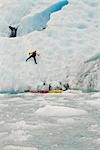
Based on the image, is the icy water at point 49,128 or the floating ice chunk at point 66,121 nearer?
the icy water at point 49,128

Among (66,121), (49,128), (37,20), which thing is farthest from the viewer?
(37,20)

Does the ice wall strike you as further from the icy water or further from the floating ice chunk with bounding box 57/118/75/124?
the floating ice chunk with bounding box 57/118/75/124

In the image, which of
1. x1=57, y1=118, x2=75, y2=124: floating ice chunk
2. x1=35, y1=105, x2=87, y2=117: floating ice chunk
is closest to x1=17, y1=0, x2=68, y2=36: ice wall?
x1=35, y1=105, x2=87, y2=117: floating ice chunk

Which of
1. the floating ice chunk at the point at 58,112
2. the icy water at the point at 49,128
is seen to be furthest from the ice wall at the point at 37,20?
the floating ice chunk at the point at 58,112

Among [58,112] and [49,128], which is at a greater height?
[58,112]

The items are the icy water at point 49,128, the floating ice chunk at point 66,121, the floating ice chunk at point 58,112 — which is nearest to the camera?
the icy water at point 49,128

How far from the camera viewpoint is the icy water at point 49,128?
20.9 feet

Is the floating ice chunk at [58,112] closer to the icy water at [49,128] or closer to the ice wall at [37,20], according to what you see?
the icy water at [49,128]

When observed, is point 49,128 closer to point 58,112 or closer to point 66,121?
point 66,121

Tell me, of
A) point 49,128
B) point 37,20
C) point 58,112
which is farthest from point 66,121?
point 37,20

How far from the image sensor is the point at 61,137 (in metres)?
6.84

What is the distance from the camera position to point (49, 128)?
7.61 metres

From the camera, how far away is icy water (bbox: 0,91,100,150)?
20.9 ft

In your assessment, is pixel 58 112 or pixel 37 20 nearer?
pixel 58 112
